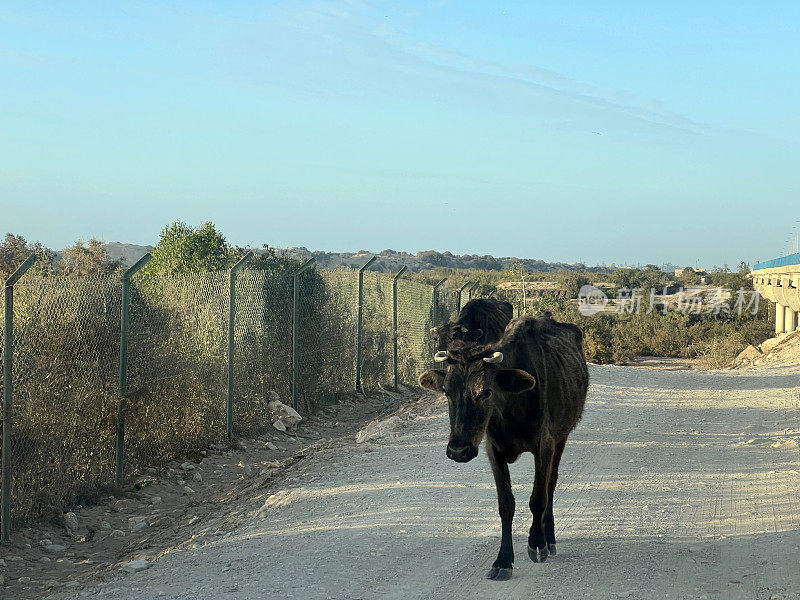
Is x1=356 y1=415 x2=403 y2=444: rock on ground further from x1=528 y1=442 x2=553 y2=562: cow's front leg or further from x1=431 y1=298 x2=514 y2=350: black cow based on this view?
x1=528 y1=442 x2=553 y2=562: cow's front leg

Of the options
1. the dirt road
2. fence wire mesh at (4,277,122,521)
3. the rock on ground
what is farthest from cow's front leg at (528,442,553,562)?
the rock on ground

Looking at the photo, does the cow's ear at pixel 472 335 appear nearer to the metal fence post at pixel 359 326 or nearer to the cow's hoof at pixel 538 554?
the cow's hoof at pixel 538 554

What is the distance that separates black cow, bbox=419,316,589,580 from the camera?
6.03 m

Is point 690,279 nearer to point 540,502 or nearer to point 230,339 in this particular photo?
point 230,339

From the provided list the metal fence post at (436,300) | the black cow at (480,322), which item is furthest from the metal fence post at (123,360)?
the metal fence post at (436,300)

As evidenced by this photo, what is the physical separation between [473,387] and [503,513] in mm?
1098

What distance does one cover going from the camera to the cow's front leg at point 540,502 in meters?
6.55

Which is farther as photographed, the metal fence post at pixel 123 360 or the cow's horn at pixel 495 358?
the metal fence post at pixel 123 360

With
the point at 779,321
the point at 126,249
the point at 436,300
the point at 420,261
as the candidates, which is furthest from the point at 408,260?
the point at 436,300

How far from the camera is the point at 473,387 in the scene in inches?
237

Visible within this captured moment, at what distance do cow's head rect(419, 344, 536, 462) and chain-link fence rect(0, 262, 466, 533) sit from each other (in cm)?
457

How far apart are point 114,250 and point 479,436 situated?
85.5 meters

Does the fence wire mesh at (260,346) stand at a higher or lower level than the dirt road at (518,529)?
higher

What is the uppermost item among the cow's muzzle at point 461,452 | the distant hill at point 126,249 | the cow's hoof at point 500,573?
the distant hill at point 126,249
